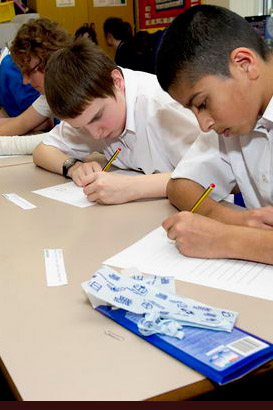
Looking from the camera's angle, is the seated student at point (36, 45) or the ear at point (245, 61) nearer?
the ear at point (245, 61)

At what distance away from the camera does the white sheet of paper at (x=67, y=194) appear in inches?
58.3

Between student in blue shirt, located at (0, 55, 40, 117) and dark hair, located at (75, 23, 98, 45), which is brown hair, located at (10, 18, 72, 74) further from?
dark hair, located at (75, 23, 98, 45)

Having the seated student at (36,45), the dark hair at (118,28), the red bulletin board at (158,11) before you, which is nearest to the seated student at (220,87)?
the seated student at (36,45)

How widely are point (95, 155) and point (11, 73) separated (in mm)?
1116

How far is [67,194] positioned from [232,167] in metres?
0.54

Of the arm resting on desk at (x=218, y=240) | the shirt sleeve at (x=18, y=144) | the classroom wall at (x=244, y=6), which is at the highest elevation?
the classroom wall at (x=244, y=6)

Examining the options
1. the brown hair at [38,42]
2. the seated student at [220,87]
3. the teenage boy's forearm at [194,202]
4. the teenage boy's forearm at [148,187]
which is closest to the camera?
the seated student at [220,87]

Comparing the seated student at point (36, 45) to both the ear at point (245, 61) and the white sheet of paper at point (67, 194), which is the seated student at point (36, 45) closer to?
the white sheet of paper at point (67, 194)

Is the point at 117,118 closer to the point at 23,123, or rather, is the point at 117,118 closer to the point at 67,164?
the point at 67,164

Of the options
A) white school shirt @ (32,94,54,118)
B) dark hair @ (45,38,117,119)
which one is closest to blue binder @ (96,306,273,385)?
dark hair @ (45,38,117,119)

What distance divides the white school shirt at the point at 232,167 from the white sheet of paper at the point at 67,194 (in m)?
0.30

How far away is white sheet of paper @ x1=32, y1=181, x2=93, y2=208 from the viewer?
148 cm

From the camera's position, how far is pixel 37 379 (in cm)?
66

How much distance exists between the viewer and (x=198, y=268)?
0.97 metres
